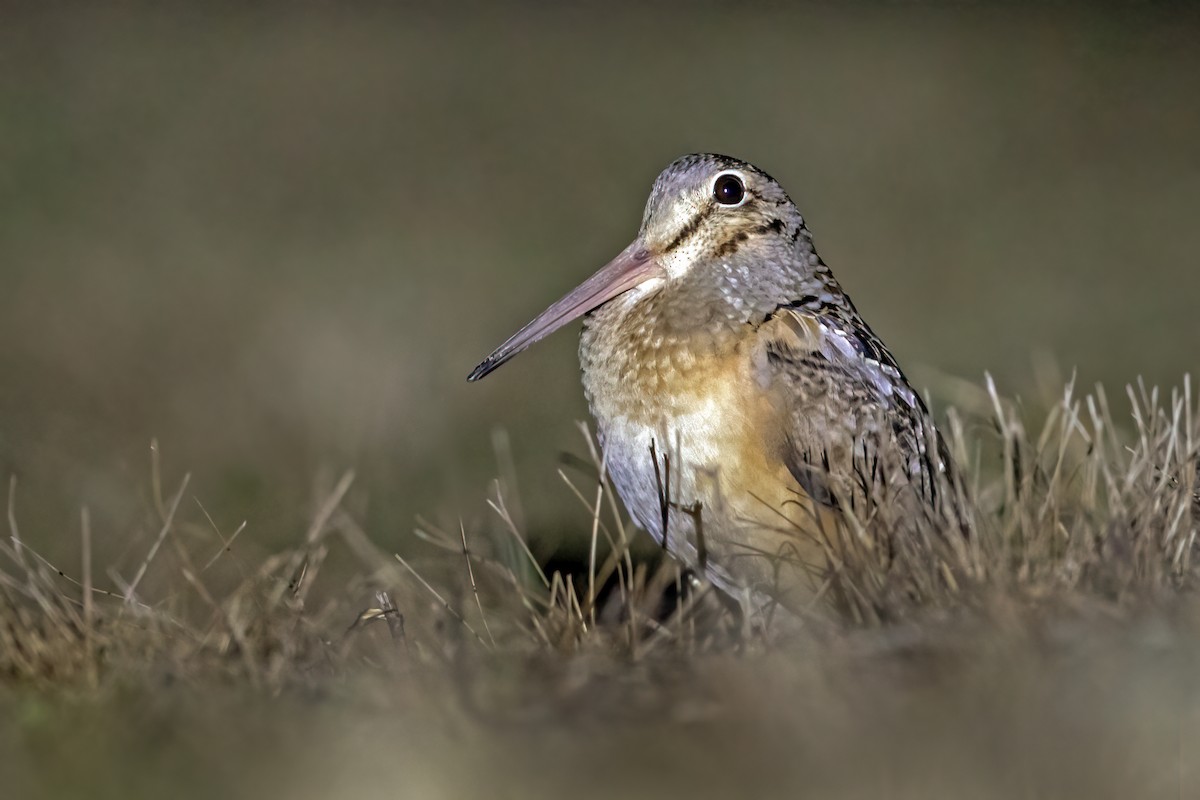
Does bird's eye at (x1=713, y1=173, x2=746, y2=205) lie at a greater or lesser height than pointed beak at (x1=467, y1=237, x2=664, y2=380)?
greater

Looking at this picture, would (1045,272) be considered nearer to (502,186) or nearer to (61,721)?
(502,186)

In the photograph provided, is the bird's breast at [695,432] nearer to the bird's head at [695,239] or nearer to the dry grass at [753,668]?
the dry grass at [753,668]

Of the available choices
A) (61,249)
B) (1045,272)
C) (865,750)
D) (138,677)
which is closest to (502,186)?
(61,249)

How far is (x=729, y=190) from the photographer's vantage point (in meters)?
4.11

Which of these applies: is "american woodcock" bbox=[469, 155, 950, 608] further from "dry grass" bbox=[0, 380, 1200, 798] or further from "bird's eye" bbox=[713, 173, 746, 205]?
"dry grass" bbox=[0, 380, 1200, 798]

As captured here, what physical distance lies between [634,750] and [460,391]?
4.83 meters

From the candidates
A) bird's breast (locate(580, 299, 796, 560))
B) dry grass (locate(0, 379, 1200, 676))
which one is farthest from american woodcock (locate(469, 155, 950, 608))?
dry grass (locate(0, 379, 1200, 676))

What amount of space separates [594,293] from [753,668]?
5.23ft

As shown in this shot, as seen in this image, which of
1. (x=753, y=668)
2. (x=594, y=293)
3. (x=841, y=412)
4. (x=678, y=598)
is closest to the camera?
(x=753, y=668)

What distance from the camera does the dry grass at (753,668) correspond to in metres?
2.40

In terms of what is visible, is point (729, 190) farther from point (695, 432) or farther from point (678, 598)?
point (678, 598)

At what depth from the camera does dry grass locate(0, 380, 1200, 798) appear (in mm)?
2404

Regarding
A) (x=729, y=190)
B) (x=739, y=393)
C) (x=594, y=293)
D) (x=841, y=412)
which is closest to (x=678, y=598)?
(x=739, y=393)

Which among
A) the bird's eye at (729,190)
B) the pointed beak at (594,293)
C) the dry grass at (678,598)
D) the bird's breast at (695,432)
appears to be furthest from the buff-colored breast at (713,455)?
the bird's eye at (729,190)
